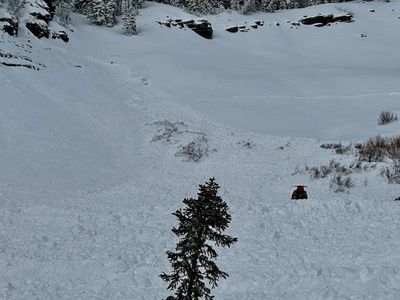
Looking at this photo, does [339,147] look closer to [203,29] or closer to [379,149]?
[379,149]

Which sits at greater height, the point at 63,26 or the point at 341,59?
the point at 63,26

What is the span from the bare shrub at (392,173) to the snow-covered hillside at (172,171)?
269 millimetres

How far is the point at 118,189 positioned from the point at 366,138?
34.7 ft

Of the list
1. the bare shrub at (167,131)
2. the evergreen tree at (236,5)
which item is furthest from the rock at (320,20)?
the bare shrub at (167,131)

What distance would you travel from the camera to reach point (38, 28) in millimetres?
31266

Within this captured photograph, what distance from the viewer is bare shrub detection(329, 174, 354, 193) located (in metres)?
10.8

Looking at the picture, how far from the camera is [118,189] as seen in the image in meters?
11.5

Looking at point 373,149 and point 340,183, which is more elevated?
point 340,183

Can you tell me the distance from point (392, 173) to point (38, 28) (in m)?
27.8

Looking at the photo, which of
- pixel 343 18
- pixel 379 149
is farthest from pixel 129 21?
pixel 379 149

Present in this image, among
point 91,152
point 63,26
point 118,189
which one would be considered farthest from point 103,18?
point 118,189

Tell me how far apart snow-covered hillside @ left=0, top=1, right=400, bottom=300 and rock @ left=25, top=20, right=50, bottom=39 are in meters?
1.30

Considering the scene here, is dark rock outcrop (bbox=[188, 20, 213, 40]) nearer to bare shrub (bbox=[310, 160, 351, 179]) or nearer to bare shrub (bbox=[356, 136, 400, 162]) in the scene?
bare shrub (bbox=[356, 136, 400, 162])

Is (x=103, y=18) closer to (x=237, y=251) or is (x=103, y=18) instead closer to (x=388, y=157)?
(x=388, y=157)
